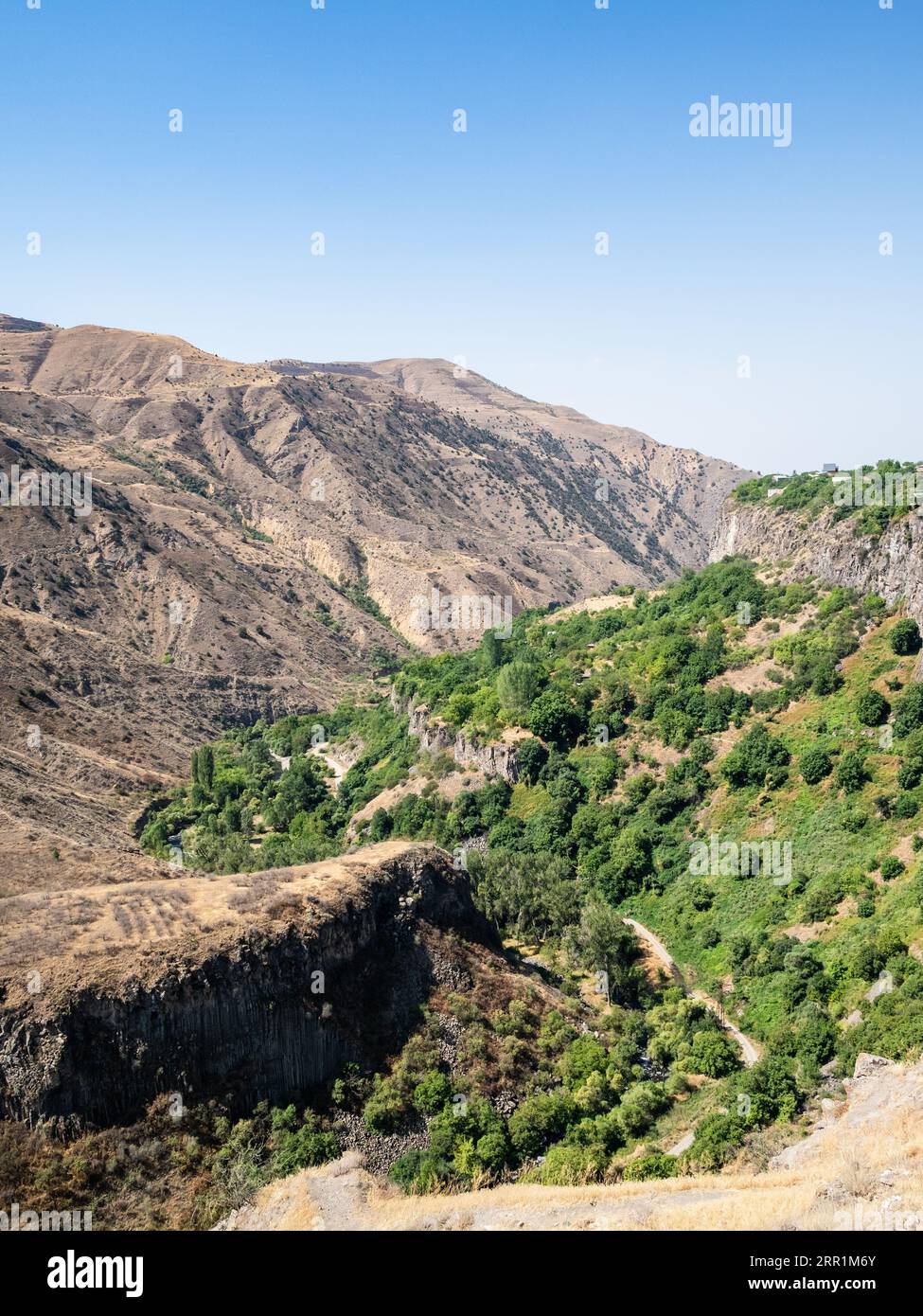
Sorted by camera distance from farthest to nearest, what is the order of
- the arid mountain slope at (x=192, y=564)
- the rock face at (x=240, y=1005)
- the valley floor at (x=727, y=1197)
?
the arid mountain slope at (x=192, y=564)
the rock face at (x=240, y=1005)
the valley floor at (x=727, y=1197)

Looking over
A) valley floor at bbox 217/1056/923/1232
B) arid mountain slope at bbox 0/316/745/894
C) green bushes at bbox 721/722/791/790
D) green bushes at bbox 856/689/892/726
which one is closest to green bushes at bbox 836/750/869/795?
green bushes at bbox 856/689/892/726

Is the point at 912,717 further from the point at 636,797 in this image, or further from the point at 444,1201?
the point at 444,1201

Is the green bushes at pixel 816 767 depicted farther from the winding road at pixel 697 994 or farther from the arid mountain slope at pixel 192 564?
the arid mountain slope at pixel 192 564

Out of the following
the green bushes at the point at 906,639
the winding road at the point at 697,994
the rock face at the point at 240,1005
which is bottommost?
the winding road at the point at 697,994

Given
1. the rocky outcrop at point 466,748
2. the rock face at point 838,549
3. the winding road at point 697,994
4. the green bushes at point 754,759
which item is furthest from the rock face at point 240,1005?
the rock face at point 838,549

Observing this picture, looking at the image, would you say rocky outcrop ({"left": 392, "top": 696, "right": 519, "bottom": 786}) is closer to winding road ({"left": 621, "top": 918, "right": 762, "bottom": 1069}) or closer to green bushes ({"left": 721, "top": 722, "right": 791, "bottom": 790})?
green bushes ({"left": 721, "top": 722, "right": 791, "bottom": 790})
